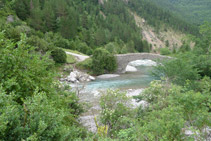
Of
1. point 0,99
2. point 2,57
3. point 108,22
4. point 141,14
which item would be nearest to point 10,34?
point 2,57

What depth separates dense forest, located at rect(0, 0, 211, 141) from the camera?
4.01 m

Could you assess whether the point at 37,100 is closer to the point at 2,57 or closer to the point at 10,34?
the point at 2,57

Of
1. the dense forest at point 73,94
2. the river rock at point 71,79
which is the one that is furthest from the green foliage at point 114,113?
the river rock at point 71,79

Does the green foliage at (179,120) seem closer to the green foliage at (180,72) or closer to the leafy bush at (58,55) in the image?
the green foliage at (180,72)

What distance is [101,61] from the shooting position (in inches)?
1366

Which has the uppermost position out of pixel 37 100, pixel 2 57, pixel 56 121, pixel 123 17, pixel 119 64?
pixel 123 17

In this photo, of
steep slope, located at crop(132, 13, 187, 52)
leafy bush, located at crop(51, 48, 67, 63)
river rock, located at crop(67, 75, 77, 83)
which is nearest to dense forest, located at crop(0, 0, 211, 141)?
leafy bush, located at crop(51, 48, 67, 63)

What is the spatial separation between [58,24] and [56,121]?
55.9 metres

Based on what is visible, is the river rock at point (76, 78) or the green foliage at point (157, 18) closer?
the river rock at point (76, 78)

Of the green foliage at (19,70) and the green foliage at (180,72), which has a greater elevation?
the green foliage at (19,70)

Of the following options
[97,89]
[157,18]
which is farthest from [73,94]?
[157,18]

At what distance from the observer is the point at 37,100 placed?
13.0 feet

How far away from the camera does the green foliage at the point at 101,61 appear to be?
113ft

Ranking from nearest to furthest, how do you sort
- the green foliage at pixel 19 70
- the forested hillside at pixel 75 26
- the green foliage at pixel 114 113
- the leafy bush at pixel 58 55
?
the green foliage at pixel 19 70
the green foliage at pixel 114 113
the leafy bush at pixel 58 55
the forested hillside at pixel 75 26
